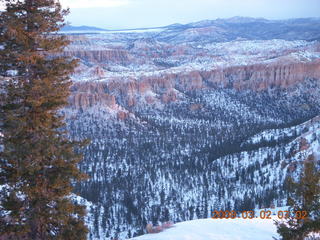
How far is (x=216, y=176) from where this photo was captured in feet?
179

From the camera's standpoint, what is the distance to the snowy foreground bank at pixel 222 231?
12062mm

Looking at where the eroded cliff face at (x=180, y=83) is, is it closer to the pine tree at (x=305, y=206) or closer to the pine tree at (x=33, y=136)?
the pine tree at (x=33, y=136)

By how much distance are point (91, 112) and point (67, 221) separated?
85.4 m

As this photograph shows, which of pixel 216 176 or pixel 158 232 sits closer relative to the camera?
pixel 158 232

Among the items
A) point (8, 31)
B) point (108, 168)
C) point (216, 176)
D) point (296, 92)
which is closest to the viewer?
point (8, 31)

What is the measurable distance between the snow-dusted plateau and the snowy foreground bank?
173mm

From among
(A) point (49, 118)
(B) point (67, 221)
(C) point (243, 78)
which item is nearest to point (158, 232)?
(B) point (67, 221)

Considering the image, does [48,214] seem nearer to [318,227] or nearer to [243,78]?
[318,227]

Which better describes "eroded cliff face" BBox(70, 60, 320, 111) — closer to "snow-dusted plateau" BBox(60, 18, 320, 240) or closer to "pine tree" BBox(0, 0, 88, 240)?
"snow-dusted plateau" BBox(60, 18, 320, 240)

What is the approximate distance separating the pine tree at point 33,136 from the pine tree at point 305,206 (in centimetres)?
608

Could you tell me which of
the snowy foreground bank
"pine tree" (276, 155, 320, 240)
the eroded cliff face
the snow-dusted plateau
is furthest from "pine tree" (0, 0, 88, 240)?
the eroded cliff face

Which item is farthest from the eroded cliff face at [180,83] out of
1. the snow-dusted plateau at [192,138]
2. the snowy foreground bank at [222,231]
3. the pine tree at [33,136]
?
the pine tree at [33,136]

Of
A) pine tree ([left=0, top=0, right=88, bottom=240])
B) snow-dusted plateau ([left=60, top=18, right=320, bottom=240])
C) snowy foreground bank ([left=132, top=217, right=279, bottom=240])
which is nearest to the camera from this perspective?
pine tree ([left=0, top=0, right=88, bottom=240])

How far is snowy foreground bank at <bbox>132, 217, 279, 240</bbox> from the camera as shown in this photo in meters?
12.1
